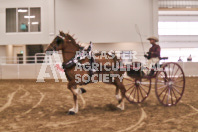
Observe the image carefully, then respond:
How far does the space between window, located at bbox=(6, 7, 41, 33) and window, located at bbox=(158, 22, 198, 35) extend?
14955 mm

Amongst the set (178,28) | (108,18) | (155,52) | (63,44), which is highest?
(178,28)

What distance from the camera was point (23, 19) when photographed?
19.6m

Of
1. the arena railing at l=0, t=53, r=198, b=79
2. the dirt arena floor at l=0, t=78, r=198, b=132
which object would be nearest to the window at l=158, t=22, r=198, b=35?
the arena railing at l=0, t=53, r=198, b=79

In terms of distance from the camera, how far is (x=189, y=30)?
1126 inches

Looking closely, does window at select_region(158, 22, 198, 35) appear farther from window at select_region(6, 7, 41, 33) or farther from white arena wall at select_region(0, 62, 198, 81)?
window at select_region(6, 7, 41, 33)

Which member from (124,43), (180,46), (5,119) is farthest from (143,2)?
(5,119)

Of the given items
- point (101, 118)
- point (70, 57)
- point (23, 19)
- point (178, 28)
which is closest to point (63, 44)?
point (70, 57)

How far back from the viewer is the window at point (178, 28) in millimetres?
28234

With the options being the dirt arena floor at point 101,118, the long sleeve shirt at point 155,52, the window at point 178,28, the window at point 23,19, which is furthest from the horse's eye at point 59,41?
the window at point 178,28

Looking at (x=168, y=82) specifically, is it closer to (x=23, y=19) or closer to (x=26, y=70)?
(x=26, y=70)

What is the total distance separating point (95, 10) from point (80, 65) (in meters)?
13.5

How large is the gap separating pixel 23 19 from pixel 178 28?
17950 millimetres

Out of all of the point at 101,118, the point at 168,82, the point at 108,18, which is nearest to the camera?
the point at 101,118

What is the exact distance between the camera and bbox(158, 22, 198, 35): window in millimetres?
28234
